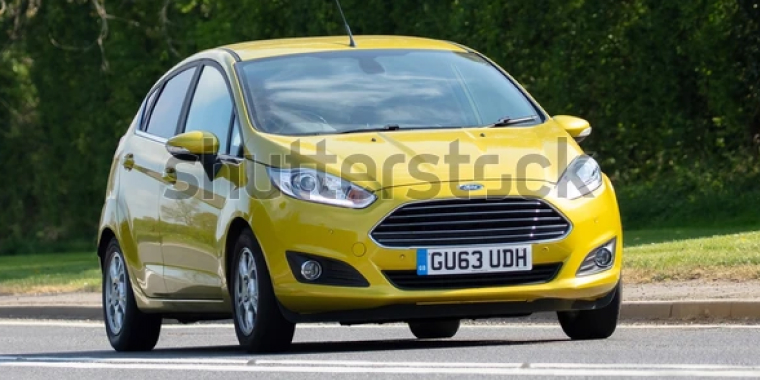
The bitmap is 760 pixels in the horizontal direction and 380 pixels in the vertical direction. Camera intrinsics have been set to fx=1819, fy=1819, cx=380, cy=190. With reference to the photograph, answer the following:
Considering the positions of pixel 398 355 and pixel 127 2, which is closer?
pixel 398 355

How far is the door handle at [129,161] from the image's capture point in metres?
11.4

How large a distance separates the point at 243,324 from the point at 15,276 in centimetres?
1654

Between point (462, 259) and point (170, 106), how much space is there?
310cm

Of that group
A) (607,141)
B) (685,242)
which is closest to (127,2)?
(607,141)

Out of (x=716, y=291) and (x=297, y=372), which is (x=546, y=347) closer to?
(x=297, y=372)

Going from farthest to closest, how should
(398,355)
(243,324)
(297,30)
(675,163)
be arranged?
(297,30)
(675,163)
(243,324)
(398,355)

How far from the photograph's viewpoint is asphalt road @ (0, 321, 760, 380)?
7910 millimetres

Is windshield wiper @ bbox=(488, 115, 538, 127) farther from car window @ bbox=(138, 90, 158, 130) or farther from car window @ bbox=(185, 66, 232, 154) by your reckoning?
car window @ bbox=(138, 90, 158, 130)

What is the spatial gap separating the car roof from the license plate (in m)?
2.13

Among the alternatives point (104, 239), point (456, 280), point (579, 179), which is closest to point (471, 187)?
point (456, 280)

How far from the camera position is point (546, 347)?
30.3ft

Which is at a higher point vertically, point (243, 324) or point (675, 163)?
point (243, 324)

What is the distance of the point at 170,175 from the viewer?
10539 mm

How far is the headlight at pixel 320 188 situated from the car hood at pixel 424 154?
0.04m
